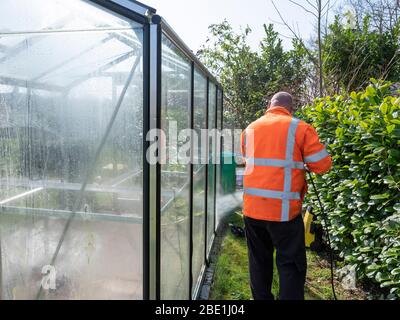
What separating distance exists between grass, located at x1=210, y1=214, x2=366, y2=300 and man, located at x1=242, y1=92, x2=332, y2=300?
0.93 meters

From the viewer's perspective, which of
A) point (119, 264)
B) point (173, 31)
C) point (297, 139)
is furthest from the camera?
point (297, 139)

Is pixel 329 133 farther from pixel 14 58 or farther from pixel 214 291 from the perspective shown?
pixel 14 58

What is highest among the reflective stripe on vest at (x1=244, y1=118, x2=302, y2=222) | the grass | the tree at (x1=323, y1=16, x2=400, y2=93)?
the tree at (x1=323, y1=16, x2=400, y2=93)

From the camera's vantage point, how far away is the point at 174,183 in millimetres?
2508

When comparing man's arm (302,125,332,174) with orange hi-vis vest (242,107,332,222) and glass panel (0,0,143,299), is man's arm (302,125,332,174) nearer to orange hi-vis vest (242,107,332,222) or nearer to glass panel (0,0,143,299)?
orange hi-vis vest (242,107,332,222)

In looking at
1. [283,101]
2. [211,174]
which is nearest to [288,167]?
[283,101]

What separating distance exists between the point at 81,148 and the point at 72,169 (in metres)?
0.11

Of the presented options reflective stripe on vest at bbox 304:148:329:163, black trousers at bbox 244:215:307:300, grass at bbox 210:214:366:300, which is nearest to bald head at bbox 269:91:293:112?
reflective stripe on vest at bbox 304:148:329:163

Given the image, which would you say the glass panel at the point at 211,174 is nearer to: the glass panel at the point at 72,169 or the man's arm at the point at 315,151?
the man's arm at the point at 315,151

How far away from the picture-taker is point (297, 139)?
9.23 ft

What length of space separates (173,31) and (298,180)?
159 cm

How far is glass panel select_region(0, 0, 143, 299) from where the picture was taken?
51.5 inches

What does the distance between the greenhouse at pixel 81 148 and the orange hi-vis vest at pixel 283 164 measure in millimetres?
1067
